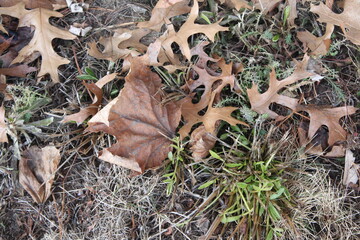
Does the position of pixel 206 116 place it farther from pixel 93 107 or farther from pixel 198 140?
pixel 93 107

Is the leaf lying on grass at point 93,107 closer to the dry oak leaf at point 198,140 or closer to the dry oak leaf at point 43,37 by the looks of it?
the dry oak leaf at point 43,37

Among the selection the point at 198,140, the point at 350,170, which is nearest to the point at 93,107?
the point at 198,140

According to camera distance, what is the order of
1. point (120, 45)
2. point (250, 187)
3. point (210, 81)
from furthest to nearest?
point (120, 45), point (210, 81), point (250, 187)

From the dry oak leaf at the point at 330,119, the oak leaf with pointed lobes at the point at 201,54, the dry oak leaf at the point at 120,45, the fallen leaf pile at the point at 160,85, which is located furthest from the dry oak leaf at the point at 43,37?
the dry oak leaf at the point at 330,119

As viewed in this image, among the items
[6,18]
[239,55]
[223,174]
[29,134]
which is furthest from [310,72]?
[6,18]

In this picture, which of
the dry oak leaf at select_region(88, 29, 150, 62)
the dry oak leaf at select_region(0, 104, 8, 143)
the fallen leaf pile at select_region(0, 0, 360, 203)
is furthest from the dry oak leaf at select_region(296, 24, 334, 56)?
the dry oak leaf at select_region(0, 104, 8, 143)
